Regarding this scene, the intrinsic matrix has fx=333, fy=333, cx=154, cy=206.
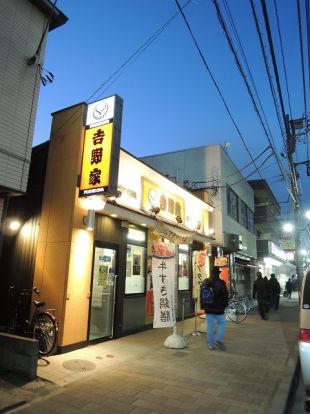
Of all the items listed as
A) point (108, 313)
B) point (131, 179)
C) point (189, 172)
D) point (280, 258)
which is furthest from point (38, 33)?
point (280, 258)

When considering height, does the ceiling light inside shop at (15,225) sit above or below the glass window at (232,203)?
below

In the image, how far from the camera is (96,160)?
28.1ft

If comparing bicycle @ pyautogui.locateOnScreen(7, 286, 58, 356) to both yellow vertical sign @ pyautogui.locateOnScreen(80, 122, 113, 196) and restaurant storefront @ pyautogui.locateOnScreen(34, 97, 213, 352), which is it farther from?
yellow vertical sign @ pyautogui.locateOnScreen(80, 122, 113, 196)

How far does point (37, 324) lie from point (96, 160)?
425cm

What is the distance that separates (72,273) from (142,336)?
352cm

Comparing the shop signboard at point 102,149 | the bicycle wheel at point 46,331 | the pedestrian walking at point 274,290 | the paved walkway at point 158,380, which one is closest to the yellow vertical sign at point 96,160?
the shop signboard at point 102,149

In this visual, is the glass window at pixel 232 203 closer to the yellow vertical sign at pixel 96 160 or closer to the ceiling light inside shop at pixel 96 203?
the ceiling light inside shop at pixel 96 203

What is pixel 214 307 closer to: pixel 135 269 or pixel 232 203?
pixel 135 269

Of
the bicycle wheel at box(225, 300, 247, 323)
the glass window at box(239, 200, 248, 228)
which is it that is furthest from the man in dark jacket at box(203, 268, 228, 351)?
the glass window at box(239, 200, 248, 228)

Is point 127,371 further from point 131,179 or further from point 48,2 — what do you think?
point 48,2

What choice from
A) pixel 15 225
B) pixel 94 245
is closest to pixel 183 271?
pixel 94 245

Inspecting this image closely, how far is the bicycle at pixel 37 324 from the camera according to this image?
766 cm

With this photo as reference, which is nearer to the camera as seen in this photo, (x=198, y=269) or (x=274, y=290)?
(x=198, y=269)

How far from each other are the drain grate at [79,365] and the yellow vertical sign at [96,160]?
3.87 m
